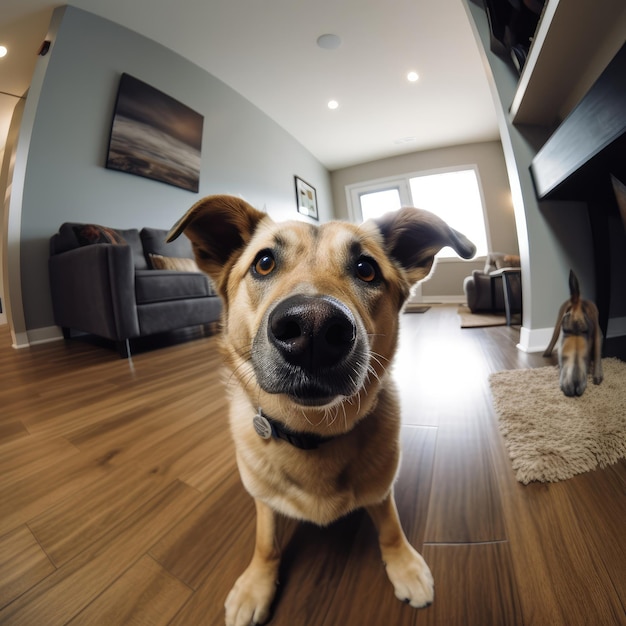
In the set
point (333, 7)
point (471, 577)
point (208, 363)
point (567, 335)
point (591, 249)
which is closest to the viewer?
point (471, 577)

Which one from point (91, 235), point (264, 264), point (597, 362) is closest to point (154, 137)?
point (91, 235)

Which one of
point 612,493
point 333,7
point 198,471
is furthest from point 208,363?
point 333,7

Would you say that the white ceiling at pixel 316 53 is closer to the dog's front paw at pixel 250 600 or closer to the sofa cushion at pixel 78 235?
the sofa cushion at pixel 78 235

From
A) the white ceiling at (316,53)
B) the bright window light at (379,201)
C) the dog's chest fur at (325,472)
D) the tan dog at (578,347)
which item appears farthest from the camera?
the bright window light at (379,201)

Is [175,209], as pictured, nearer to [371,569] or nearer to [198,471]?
[198,471]

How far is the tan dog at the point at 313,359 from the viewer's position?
0.46m

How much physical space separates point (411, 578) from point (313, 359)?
431 mm

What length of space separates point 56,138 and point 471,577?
4.30 m

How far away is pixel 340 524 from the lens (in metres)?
0.64

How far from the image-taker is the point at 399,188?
6836mm

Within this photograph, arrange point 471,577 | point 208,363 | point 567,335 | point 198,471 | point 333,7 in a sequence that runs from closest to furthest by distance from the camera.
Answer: point 471,577
point 198,471
point 567,335
point 208,363
point 333,7

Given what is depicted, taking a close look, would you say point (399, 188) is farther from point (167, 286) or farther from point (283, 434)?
point (283, 434)

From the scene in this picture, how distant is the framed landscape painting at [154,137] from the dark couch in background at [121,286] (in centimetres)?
83

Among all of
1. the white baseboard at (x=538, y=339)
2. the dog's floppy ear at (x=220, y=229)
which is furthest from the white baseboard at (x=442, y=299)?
the dog's floppy ear at (x=220, y=229)
